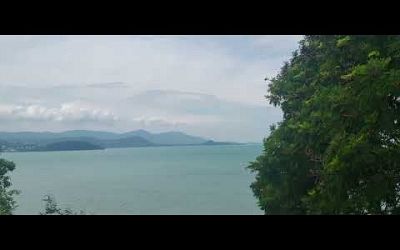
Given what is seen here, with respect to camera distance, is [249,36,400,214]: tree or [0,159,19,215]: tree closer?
[249,36,400,214]: tree

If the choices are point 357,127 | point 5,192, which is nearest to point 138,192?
point 5,192

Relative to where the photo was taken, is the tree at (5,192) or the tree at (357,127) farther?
the tree at (5,192)

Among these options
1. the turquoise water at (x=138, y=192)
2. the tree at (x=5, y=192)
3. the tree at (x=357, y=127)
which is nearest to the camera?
the tree at (x=357, y=127)

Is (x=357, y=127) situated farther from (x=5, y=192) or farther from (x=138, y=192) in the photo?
(x=138, y=192)

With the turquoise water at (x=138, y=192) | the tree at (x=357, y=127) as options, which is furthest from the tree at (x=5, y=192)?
the turquoise water at (x=138, y=192)

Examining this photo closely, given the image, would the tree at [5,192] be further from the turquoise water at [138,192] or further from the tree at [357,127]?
the turquoise water at [138,192]

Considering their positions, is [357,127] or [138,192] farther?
[138,192]

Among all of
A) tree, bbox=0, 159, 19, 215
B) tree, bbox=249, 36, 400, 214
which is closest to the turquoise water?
tree, bbox=0, 159, 19, 215

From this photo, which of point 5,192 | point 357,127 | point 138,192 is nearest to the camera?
point 357,127

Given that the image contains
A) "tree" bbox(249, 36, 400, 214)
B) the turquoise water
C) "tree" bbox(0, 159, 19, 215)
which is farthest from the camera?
the turquoise water

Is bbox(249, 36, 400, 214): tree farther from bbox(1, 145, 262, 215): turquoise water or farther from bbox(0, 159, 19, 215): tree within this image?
bbox(1, 145, 262, 215): turquoise water

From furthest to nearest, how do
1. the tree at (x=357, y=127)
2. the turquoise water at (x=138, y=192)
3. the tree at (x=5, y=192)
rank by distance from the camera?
the turquoise water at (x=138, y=192) → the tree at (x=5, y=192) → the tree at (x=357, y=127)
